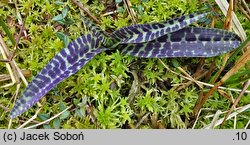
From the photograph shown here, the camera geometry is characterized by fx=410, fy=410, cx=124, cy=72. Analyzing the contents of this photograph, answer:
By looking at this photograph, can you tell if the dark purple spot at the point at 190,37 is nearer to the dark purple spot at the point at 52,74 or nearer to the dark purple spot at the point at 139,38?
the dark purple spot at the point at 139,38

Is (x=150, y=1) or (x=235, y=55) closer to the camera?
(x=235, y=55)

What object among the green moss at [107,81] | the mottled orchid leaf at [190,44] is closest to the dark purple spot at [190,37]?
the mottled orchid leaf at [190,44]

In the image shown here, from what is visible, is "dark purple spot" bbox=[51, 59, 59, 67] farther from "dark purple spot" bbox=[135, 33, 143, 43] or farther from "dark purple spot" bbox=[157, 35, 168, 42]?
"dark purple spot" bbox=[157, 35, 168, 42]

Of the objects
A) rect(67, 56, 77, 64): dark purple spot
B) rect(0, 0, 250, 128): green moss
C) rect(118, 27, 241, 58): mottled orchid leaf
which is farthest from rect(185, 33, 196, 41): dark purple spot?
rect(67, 56, 77, 64): dark purple spot

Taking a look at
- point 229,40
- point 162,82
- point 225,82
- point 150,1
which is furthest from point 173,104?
point 150,1

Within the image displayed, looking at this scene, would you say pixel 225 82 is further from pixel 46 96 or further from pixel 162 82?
pixel 46 96

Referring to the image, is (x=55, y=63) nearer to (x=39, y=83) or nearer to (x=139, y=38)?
(x=39, y=83)

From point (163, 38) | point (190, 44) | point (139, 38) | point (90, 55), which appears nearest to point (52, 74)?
point (90, 55)
